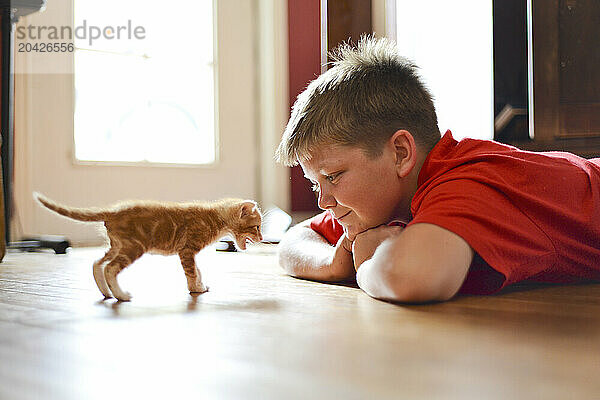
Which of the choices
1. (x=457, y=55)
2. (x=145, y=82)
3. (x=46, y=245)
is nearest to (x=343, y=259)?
(x=46, y=245)

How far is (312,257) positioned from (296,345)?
→ 63 centimetres

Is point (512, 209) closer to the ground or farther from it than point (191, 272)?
farther from it

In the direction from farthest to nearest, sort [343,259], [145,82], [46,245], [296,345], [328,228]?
[145,82]
[46,245]
[328,228]
[343,259]
[296,345]

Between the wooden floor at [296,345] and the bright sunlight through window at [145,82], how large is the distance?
234cm

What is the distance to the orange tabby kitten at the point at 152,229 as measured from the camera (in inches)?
37.7

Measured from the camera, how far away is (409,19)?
140 inches

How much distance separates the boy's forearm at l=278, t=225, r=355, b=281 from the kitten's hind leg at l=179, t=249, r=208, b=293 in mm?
262

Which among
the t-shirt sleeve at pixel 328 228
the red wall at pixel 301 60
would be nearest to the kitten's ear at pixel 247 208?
the t-shirt sleeve at pixel 328 228

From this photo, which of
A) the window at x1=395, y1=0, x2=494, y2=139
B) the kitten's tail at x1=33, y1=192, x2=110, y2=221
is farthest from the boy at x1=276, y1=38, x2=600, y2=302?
the window at x1=395, y1=0, x2=494, y2=139

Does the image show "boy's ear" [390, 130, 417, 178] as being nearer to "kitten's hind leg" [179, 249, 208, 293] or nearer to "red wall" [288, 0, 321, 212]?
"kitten's hind leg" [179, 249, 208, 293]

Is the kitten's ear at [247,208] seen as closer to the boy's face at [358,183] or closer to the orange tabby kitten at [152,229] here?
the orange tabby kitten at [152,229]

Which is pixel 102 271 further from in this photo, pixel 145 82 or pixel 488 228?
pixel 145 82

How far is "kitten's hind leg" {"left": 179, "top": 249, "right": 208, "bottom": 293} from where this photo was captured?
1.01 meters

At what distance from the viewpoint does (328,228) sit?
141cm
